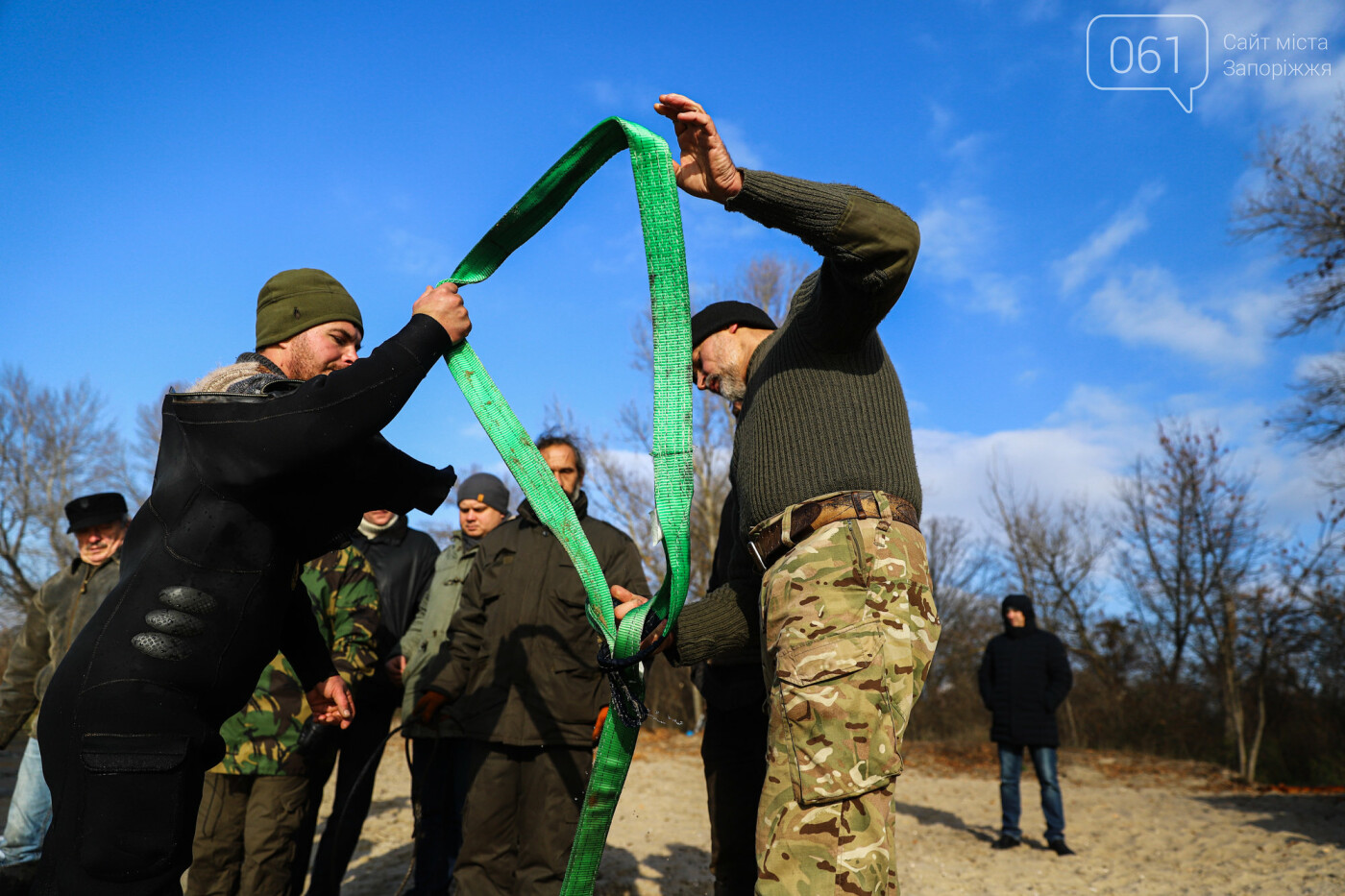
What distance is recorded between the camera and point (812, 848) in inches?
81.3

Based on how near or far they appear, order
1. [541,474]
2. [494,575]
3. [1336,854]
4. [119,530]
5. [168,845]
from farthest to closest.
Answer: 1. [1336,854]
2. [119,530]
3. [494,575]
4. [541,474]
5. [168,845]

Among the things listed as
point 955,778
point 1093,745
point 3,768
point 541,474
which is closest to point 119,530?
point 541,474

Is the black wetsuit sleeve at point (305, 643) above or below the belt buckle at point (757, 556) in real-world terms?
below

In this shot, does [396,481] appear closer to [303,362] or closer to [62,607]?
[303,362]

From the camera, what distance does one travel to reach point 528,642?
447 cm

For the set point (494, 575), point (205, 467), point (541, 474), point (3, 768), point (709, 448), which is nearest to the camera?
point (205, 467)

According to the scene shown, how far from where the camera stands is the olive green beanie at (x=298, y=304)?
9.07ft

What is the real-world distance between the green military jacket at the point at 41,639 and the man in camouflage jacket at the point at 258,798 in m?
2.09

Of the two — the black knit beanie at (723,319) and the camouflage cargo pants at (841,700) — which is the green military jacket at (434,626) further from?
the camouflage cargo pants at (841,700)

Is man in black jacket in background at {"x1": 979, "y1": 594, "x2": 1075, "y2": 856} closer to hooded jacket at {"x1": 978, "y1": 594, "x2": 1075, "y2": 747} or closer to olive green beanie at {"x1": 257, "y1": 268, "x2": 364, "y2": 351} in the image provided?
hooded jacket at {"x1": 978, "y1": 594, "x2": 1075, "y2": 747}

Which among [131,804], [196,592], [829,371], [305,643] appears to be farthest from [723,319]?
[131,804]

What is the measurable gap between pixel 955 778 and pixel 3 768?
13.5 metres

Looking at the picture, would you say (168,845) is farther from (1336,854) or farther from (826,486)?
(1336,854)

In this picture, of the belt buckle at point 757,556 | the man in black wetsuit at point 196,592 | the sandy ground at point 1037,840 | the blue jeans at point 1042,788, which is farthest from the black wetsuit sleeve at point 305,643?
the blue jeans at point 1042,788
